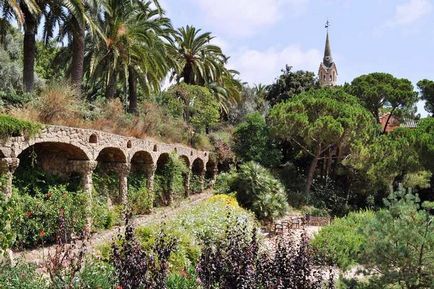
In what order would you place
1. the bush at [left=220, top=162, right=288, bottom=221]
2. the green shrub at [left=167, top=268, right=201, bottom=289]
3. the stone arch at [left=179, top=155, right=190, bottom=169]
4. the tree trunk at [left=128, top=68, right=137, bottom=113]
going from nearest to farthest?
the green shrub at [left=167, top=268, right=201, bottom=289] → the bush at [left=220, top=162, right=288, bottom=221] → the tree trunk at [left=128, top=68, right=137, bottom=113] → the stone arch at [left=179, top=155, right=190, bottom=169]

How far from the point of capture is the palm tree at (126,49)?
1917 cm

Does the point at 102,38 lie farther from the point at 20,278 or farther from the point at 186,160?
the point at 20,278

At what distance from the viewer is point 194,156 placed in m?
23.8

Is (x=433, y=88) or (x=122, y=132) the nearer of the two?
(x=122, y=132)

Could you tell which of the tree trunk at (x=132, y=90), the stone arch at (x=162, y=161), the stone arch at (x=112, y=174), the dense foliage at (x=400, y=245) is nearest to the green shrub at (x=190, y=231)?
the dense foliage at (x=400, y=245)

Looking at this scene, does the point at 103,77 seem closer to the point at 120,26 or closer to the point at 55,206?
the point at 120,26

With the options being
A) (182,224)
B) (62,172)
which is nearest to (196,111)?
(62,172)

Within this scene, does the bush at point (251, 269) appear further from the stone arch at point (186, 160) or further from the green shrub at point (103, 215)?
the stone arch at point (186, 160)

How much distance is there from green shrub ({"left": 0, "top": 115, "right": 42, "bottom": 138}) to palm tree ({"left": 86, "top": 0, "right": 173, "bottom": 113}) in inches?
341

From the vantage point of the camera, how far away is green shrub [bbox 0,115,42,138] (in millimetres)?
9634

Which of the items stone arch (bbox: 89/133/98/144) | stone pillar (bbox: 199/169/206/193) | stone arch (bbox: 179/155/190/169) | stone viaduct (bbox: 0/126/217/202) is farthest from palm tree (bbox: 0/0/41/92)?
stone pillar (bbox: 199/169/206/193)

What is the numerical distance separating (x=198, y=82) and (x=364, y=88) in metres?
11.0

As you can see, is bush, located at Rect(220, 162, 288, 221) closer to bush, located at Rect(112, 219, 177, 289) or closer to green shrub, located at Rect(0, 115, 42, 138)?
green shrub, located at Rect(0, 115, 42, 138)

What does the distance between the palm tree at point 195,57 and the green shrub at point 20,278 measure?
74.7 ft
